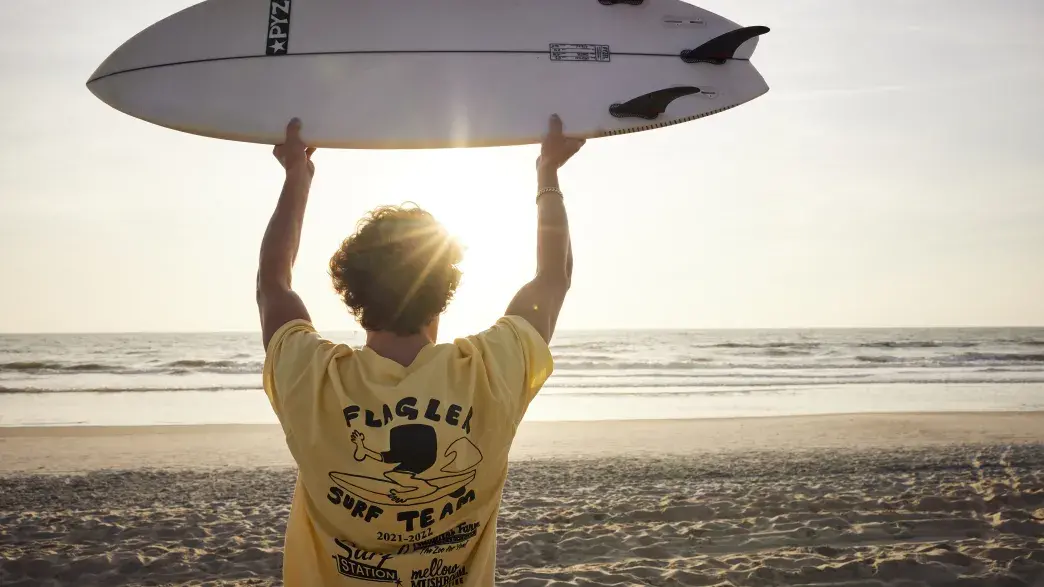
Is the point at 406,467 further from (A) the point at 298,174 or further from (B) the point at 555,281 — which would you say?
(A) the point at 298,174

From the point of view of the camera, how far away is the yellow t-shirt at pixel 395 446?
4.00ft

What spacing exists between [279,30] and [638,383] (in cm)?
1457

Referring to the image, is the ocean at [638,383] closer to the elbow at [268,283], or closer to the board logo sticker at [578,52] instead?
the board logo sticker at [578,52]

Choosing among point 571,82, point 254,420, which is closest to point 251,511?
point 571,82

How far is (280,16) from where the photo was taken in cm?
284

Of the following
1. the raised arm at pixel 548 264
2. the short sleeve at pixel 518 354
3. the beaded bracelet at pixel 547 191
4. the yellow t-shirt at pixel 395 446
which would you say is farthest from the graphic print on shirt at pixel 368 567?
the beaded bracelet at pixel 547 191

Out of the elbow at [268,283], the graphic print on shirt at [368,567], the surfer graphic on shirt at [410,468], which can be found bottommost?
the graphic print on shirt at [368,567]

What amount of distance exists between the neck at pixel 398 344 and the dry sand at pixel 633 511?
2867 mm

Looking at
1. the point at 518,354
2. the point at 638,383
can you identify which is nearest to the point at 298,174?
the point at 518,354

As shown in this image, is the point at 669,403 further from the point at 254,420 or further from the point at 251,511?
the point at 251,511

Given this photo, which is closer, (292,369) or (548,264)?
(292,369)

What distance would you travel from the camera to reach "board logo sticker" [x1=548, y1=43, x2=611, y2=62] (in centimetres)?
278

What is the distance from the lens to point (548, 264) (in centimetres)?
151

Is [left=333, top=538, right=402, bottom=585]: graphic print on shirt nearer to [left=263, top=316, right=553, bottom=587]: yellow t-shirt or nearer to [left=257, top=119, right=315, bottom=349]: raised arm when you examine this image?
[left=263, top=316, right=553, bottom=587]: yellow t-shirt
